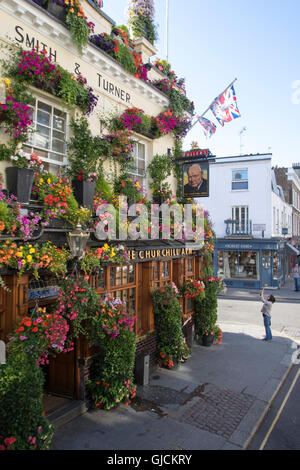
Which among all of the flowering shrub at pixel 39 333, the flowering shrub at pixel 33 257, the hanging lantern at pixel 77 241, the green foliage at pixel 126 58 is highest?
the green foliage at pixel 126 58

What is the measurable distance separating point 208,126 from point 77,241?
21.4 ft

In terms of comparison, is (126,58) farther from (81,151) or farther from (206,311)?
(206,311)

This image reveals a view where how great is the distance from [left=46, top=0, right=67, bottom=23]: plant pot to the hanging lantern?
469 cm

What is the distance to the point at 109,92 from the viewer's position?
8547mm

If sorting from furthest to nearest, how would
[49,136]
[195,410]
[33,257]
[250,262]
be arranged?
1. [250,262]
2. [195,410]
3. [49,136]
4. [33,257]

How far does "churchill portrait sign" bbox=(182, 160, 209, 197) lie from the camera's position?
33.5 feet

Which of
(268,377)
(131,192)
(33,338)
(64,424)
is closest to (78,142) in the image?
(131,192)

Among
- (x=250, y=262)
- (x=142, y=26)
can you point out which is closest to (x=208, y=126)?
(x=142, y=26)

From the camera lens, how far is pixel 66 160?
7.42m

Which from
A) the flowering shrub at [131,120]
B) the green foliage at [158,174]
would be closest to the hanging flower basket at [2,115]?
the flowering shrub at [131,120]

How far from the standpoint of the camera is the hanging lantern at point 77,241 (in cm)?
617

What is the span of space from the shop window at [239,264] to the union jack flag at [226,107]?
1760cm

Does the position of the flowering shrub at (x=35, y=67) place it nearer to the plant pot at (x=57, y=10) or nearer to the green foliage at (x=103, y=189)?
the plant pot at (x=57, y=10)
